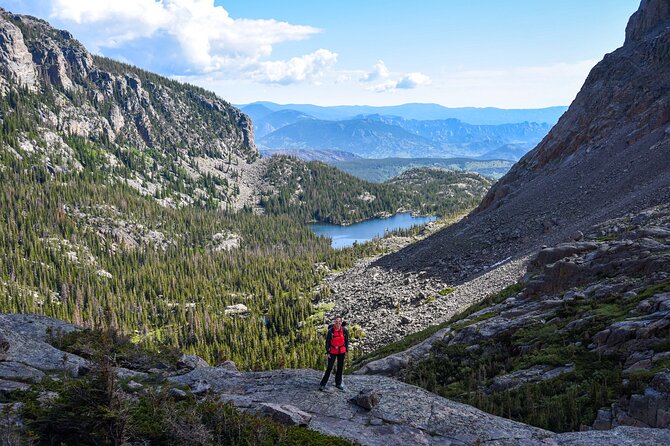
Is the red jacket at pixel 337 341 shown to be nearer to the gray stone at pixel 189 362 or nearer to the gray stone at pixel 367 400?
the gray stone at pixel 367 400

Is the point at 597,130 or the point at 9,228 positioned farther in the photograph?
the point at 9,228

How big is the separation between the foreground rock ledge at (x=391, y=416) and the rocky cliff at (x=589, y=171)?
4504cm

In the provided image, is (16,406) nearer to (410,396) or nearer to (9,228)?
(410,396)

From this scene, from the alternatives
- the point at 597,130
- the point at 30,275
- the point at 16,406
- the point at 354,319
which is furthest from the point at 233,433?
the point at 30,275

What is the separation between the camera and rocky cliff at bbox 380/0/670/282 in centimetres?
6625

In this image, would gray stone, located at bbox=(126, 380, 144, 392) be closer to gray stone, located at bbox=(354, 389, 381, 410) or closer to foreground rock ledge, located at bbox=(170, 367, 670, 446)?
foreground rock ledge, located at bbox=(170, 367, 670, 446)

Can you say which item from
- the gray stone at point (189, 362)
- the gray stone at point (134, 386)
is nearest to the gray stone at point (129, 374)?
the gray stone at point (134, 386)

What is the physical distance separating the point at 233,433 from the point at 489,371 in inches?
713

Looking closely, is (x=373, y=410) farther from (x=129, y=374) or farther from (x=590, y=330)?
(x=590, y=330)

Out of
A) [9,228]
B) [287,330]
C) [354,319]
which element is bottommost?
[287,330]

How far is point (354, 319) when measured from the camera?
3312 inches

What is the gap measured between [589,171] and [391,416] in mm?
76320

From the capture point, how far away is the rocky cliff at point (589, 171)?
66.2 m

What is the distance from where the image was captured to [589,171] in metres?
79.4
